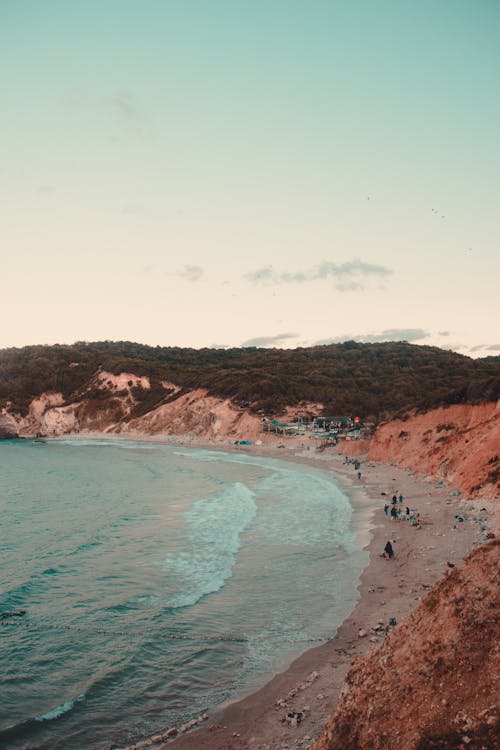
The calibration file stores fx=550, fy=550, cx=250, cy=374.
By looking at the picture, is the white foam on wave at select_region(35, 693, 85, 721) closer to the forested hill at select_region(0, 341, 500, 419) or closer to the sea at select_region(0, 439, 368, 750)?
the sea at select_region(0, 439, 368, 750)

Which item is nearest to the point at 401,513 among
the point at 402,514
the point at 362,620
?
the point at 402,514

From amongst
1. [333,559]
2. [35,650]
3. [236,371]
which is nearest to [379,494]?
[333,559]

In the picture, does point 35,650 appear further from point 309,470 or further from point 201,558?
point 309,470

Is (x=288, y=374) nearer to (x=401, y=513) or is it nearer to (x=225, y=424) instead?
(x=225, y=424)

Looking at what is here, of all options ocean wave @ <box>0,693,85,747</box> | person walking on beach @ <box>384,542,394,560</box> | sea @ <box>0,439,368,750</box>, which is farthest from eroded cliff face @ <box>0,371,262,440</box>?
ocean wave @ <box>0,693,85,747</box>

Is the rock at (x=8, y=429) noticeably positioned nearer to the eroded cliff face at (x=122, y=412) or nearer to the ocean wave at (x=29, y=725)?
the eroded cliff face at (x=122, y=412)
